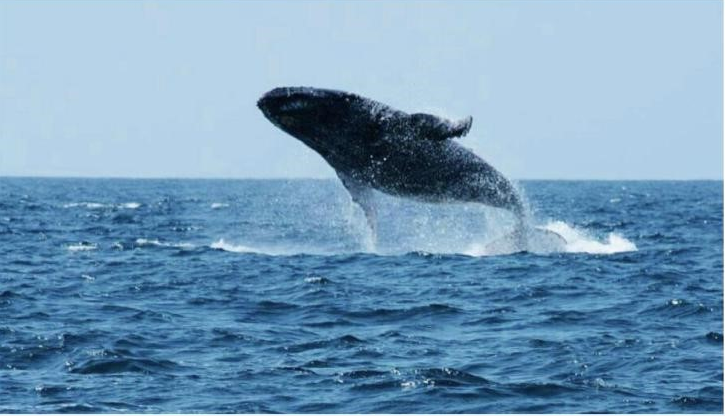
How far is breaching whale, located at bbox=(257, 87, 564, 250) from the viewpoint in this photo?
1938 cm

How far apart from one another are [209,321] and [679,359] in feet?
21.7

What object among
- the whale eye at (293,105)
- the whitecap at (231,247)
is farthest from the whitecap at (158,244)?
the whale eye at (293,105)

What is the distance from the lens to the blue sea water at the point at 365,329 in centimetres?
1396

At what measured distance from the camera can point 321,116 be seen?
19.6 m

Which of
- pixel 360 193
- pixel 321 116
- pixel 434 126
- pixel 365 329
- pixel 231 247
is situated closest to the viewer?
pixel 365 329

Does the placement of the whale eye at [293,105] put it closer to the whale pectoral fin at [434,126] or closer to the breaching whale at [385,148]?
the breaching whale at [385,148]

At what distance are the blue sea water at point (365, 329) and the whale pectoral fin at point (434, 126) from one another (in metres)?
2.56

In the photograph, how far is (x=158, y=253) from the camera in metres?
31.7

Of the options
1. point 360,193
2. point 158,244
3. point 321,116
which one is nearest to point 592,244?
point 158,244

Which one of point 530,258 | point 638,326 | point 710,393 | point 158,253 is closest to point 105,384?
point 710,393

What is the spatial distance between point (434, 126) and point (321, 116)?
1839mm

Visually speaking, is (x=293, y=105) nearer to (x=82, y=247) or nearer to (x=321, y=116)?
(x=321, y=116)

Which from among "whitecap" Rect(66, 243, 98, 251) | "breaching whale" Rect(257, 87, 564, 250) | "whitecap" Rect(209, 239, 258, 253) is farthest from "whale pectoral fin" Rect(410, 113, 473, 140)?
"whitecap" Rect(66, 243, 98, 251)

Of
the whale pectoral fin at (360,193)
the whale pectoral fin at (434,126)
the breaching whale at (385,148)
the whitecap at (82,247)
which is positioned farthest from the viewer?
the whitecap at (82,247)
